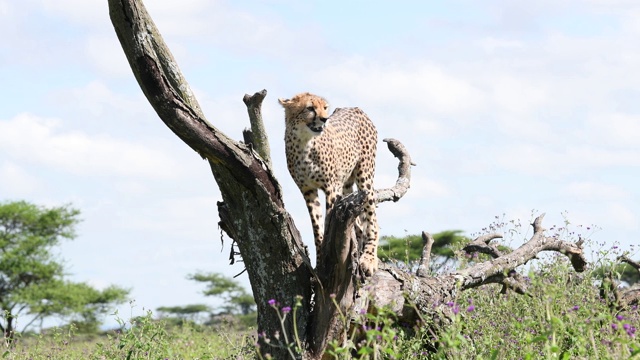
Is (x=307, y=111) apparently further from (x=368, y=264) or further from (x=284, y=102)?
(x=368, y=264)

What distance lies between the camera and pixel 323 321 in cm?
602

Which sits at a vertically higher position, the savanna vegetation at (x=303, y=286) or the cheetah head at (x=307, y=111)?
the cheetah head at (x=307, y=111)

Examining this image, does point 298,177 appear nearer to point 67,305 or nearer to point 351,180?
point 351,180

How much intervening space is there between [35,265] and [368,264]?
18.6 metres

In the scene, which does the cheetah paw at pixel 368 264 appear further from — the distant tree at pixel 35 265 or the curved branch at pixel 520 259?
the distant tree at pixel 35 265

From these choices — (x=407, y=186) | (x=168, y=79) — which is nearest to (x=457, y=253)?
(x=407, y=186)

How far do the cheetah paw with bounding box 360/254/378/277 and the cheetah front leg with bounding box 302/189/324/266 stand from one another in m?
0.41

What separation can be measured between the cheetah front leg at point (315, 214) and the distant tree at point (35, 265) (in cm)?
1803

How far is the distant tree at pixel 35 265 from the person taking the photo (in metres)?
23.2

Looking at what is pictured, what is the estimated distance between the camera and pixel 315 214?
Result: 6.69 metres

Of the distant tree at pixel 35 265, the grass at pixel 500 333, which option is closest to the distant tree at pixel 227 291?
the distant tree at pixel 35 265

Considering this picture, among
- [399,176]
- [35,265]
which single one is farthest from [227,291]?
[399,176]

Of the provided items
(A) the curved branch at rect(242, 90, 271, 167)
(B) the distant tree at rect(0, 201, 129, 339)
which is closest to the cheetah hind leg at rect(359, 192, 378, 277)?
(A) the curved branch at rect(242, 90, 271, 167)

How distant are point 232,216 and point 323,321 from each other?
0.95 meters
